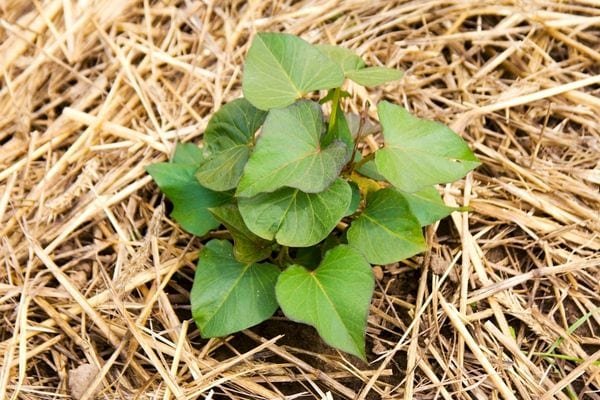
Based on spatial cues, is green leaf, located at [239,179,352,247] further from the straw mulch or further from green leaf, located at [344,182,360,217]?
the straw mulch

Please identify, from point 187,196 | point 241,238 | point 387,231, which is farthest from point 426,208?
point 187,196

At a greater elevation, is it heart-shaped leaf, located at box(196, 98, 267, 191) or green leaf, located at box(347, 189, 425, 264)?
heart-shaped leaf, located at box(196, 98, 267, 191)

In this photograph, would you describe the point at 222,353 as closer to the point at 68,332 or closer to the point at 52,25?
the point at 68,332

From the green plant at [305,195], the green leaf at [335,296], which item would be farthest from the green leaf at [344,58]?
the green leaf at [335,296]

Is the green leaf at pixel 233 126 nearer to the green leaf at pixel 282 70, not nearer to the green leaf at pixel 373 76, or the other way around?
the green leaf at pixel 282 70

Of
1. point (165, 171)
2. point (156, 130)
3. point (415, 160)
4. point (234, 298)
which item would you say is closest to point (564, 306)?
point (415, 160)

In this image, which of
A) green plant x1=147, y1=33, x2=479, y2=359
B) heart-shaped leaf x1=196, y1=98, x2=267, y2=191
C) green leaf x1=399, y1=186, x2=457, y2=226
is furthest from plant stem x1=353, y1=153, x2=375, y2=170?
heart-shaped leaf x1=196, y1=98, x2=267, y2=191
